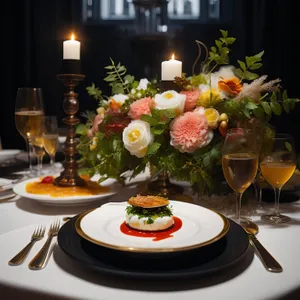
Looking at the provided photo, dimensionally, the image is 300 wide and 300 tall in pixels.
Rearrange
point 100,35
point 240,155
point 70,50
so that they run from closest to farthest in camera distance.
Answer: point 240,155
point 70,50
point 100,35

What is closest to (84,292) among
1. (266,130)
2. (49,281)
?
(49,281)

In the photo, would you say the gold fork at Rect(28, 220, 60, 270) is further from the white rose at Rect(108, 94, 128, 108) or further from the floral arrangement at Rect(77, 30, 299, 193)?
the white rose at Rect(108, 94, 128, 108)

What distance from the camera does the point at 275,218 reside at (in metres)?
1.05

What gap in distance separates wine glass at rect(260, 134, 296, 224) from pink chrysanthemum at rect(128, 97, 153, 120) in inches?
13.5

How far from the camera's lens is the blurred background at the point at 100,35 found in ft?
11.8

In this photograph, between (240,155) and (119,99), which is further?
(119,99)

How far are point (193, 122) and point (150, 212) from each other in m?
0.32

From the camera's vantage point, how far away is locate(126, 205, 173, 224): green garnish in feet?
2.77

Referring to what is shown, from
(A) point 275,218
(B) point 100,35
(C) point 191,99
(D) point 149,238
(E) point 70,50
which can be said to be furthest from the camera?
(B) point 100,35

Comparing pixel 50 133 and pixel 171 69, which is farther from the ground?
pixel 171 69

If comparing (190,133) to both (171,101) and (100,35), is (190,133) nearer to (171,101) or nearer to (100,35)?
(171,101)

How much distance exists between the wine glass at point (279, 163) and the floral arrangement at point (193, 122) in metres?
0.09

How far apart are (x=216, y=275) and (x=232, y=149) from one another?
32 cm

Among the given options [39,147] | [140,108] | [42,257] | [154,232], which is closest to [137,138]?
[140,108]
